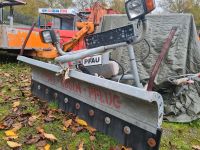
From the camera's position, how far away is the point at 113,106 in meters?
2.98

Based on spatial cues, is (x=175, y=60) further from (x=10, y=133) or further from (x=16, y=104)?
(x=10, y=133)

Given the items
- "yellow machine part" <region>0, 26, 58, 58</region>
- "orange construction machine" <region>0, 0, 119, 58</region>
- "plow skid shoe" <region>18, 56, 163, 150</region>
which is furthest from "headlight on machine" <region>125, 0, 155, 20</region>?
"yellow machine part" <region>0, 26, 58, 58</region>

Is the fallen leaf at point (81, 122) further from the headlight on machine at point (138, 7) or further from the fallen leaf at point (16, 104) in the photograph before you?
the headlight on machine at point (138, 7)

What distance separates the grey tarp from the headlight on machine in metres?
2.04

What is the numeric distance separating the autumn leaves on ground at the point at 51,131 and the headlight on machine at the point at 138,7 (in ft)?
4.17

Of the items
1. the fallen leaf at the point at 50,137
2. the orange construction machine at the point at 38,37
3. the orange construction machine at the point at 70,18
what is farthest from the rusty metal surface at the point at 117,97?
the orange construction machine at the point at 70,18

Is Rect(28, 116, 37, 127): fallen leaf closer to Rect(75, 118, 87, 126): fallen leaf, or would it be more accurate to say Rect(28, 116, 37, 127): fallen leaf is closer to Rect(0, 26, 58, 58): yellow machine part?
Rect(75, 118, 87, 126): fallen leaf

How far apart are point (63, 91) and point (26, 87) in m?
1.91

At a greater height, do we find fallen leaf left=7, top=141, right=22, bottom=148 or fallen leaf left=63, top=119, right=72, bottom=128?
fallen leaf left=63, top=119, right=72, bottom=128

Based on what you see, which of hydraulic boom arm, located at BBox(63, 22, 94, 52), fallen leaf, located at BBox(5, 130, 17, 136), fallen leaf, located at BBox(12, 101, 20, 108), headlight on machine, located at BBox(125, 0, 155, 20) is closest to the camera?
headlight on machine, located at BBox(125, 0, 155, 20)

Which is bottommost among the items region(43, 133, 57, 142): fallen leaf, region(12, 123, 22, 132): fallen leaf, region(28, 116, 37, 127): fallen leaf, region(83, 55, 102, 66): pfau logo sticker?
region(43, 133, 57, 142): fallen leaf

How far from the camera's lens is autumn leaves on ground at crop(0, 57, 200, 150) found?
10.4 ft

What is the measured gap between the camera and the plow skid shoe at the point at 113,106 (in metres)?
2.57

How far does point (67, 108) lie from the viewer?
3.75 metres
